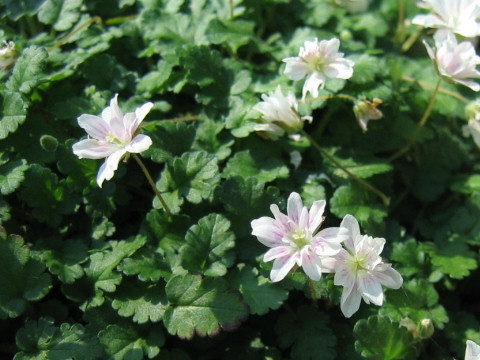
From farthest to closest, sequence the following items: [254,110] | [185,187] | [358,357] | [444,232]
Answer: [444,232] < [254,110] < [185,187] < [358,357]

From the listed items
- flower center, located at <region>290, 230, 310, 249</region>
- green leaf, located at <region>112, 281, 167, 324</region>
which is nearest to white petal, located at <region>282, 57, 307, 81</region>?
flower center, located at <region>290, 230, 310, 249</region>

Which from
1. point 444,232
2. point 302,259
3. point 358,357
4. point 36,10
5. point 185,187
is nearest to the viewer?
point 302,259

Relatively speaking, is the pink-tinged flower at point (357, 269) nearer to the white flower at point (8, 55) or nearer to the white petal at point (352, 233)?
the white petal at point (352, 233)

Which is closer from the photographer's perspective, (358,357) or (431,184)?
(358,357)

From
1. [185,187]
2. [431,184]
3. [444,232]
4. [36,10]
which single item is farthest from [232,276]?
[36,10]

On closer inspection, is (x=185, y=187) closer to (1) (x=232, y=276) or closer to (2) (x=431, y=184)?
(1) (x=232, y=276)

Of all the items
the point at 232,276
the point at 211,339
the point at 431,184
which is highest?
the point at 232,276

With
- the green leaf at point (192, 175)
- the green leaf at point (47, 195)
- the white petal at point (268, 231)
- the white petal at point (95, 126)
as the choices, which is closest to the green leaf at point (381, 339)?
the white petal at point (268, 231)
